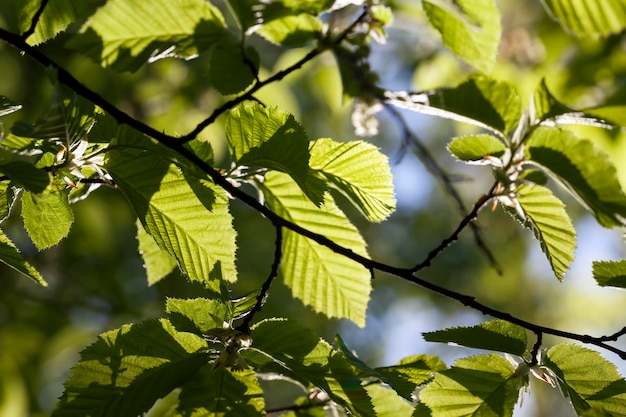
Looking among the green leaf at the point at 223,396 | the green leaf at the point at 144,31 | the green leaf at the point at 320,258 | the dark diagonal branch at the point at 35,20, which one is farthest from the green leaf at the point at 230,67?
the green leaf at the point at 223,396

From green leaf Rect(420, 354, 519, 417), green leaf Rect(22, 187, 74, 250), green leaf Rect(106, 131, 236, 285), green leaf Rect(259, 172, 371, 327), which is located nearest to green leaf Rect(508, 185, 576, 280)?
green leaf Rect(420, 354, 519, 417)

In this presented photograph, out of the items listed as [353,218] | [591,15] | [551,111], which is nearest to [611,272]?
[551,111]

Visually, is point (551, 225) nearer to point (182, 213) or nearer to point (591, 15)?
point (591, 15)

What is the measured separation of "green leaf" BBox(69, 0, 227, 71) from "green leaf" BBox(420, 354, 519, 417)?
0.70 m

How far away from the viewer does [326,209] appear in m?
1.18

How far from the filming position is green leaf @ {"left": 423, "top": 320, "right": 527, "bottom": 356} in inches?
37.5

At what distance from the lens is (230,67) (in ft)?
3.82

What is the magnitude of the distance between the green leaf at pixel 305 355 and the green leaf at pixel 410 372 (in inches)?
2.1

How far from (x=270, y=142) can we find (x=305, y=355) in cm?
32

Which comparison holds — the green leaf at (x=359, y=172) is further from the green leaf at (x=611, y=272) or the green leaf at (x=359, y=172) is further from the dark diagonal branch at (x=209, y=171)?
the green leaf at (x=611, y=272)

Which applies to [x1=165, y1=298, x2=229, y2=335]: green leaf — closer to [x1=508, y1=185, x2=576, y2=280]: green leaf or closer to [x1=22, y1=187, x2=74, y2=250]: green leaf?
[x1=22, y1=187, x2=74, y2=250]: green leaf

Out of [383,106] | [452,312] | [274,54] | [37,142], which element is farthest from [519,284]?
[37,142]

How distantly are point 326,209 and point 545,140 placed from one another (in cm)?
41

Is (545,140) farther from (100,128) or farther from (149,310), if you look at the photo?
(149,310)
